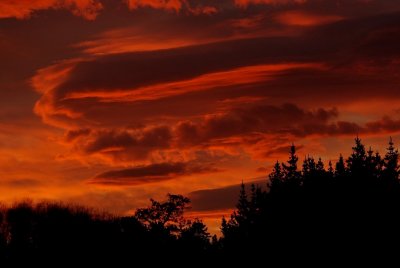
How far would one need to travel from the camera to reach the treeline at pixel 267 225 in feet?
233

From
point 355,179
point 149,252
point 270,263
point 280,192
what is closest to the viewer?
point 355,179

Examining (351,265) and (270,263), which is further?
(270,263)

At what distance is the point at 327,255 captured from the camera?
233ft

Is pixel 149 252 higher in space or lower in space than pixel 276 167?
lower

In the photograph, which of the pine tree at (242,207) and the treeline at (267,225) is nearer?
the treeline at (267,225)

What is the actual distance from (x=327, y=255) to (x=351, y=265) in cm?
389

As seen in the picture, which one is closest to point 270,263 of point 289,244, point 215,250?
point 289,244

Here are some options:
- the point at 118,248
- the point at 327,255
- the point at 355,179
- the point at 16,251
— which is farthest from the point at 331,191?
the point at 16,251

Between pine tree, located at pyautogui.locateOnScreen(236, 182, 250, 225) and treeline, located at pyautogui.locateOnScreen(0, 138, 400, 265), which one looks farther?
pine tree, located at pyautogui.locateOnScreen(236, 182, 250, 225)

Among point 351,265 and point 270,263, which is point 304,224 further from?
point 351,265

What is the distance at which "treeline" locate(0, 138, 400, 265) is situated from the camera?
7100 cm

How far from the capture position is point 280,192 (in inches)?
3568

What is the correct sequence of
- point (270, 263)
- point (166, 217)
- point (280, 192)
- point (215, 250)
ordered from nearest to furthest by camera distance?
point (270, 263), point (280, 192), point (166, 217), point (215, 250)

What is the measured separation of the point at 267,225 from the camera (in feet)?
285
